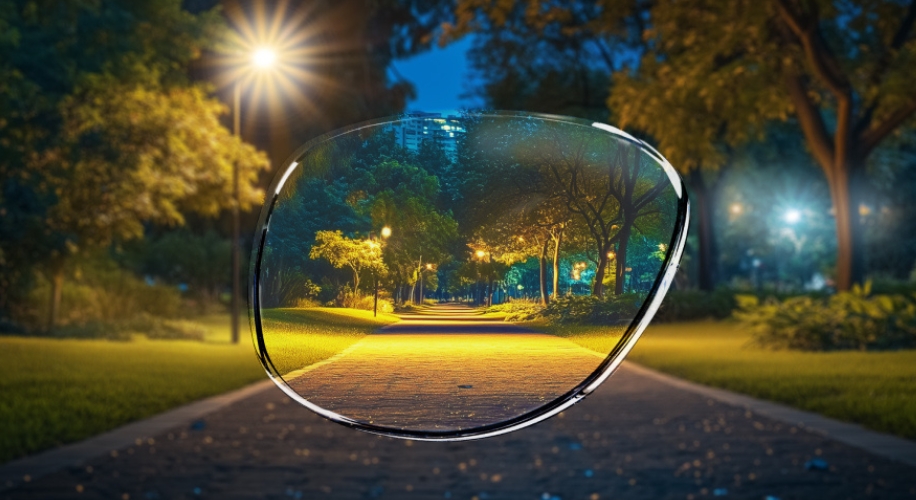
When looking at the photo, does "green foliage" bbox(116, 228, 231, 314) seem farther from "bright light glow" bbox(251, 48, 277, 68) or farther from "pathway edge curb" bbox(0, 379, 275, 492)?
"bright light glow" bbox(251, 48, 277, 68)

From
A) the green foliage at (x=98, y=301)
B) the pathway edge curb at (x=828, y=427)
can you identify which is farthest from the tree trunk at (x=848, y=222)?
the green foliage at (x=98, y=301)

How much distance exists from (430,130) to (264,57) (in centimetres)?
147

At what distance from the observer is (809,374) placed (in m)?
14.2

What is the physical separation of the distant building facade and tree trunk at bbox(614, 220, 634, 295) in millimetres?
169

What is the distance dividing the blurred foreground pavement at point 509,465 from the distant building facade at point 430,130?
654cm

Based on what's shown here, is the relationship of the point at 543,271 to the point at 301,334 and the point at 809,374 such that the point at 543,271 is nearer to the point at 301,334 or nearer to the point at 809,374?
the point at 301,334

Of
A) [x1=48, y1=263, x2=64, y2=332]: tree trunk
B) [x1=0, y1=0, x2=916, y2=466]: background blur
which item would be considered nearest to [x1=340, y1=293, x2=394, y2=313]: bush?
[x1=0, y1=0, x2=916, y2=466]: background blur

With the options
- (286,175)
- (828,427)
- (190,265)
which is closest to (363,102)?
(828,427)

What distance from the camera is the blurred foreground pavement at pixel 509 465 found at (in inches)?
292

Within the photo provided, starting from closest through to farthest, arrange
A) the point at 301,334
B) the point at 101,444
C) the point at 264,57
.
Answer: the point at 301,334, the point at 264,57, the point at 101,444

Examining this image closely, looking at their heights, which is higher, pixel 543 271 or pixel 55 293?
pixel 55 293

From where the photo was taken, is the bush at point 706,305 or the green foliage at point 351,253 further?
the bush at point 706,305

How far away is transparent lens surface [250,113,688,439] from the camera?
955 mm

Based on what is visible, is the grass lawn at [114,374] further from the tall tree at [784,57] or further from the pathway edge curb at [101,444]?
the tall tree at [784,57]
